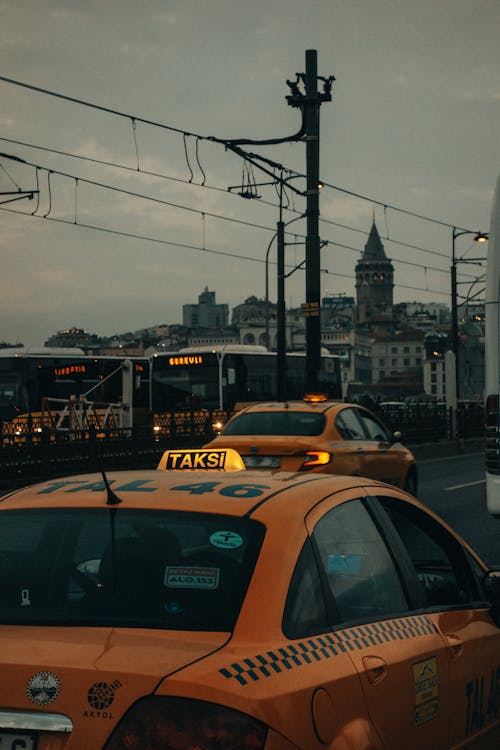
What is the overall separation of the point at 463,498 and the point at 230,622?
16921 millimetres

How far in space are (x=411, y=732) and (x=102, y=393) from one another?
40.2 meters

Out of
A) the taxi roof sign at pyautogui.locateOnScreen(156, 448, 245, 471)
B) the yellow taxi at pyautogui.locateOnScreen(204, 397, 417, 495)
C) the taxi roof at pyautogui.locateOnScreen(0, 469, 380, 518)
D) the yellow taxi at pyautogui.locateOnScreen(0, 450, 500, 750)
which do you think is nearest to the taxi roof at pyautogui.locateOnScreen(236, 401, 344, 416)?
the yellow taxi at pyautogui.locateOnScreen(204, 397, 417, 495)

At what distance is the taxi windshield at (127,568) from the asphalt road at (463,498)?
861 cm

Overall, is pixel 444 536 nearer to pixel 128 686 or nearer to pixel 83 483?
pixel 83 483

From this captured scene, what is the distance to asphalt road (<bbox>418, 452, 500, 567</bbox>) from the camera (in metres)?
14.0

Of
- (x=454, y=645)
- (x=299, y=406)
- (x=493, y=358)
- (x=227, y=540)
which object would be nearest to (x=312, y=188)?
(x=299, y=406)

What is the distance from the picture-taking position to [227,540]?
3.53 meters

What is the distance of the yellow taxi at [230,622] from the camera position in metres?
2.92

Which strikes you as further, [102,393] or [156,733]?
[102,393]

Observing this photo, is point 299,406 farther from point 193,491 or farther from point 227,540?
point 227,540

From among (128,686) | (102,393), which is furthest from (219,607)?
(102,393)

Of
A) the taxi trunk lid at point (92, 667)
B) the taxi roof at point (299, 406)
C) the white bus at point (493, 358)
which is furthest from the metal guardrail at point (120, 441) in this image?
the taxi trunk lid at point (92, 667)

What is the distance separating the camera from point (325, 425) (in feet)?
46.4

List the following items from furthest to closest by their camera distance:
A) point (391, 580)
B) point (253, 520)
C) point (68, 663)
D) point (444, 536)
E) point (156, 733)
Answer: point (444, 536), point (391, 580), point (253, 520), point (68, 663), point (156, 733)
